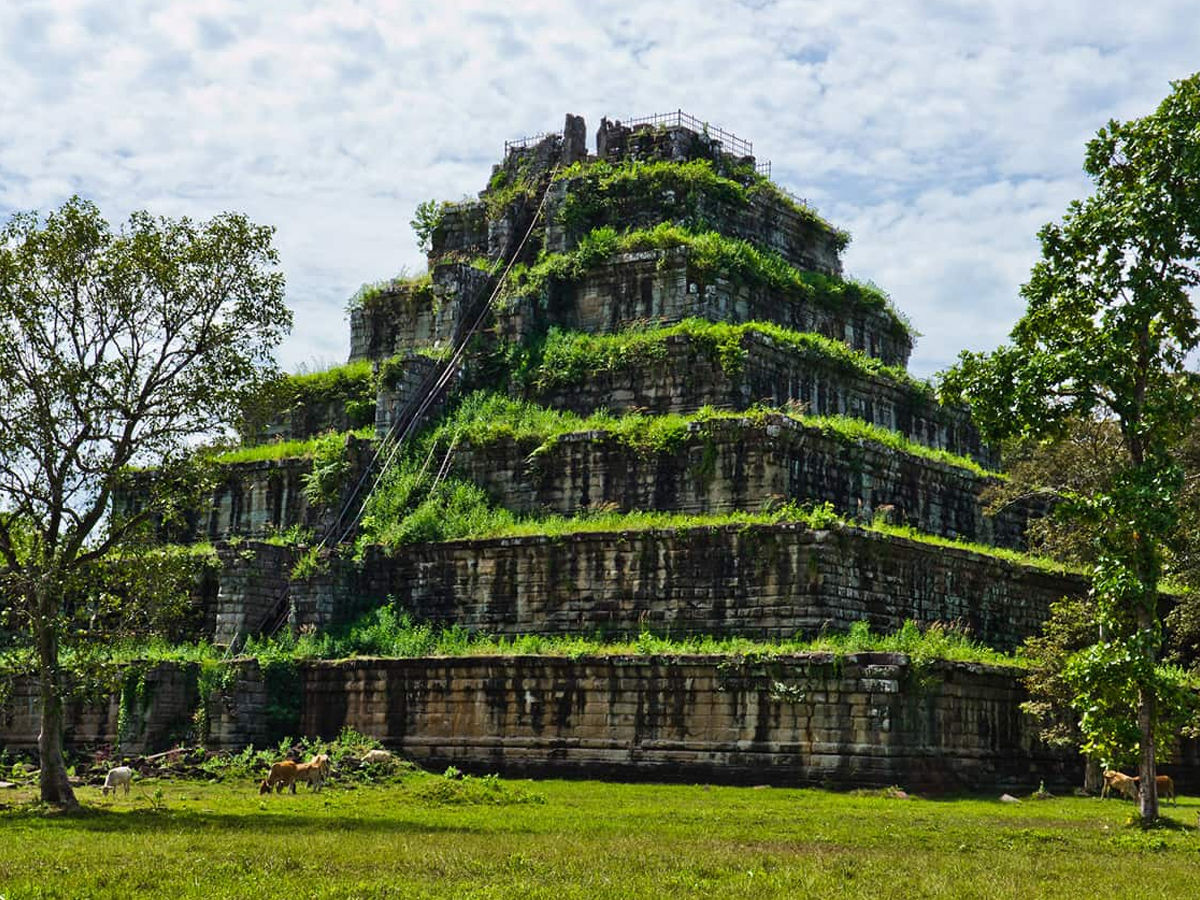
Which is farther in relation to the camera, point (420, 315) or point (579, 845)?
point (420, 315)

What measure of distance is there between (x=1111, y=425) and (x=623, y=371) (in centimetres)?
1391

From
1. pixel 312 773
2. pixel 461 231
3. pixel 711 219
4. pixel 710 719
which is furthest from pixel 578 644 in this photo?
pixel 461 231

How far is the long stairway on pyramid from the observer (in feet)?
107

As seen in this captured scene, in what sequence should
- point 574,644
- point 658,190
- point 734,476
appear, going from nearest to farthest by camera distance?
point 574,644
point 734,476
point 658,190

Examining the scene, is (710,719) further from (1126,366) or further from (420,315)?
(420,315)

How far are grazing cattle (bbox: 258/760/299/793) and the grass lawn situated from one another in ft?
1.36

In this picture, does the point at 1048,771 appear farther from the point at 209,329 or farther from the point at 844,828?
the point at 209,329

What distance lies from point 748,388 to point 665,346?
2.51 metres

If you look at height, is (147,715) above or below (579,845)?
above

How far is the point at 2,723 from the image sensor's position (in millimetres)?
40625

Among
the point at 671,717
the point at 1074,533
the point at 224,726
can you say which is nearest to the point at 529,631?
the point at 671,717

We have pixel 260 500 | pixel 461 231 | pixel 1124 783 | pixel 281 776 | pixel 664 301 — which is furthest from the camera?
pixel 461 231

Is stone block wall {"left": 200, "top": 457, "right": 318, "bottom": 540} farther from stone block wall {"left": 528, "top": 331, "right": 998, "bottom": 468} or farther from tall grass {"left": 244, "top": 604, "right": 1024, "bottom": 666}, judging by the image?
stone block wall {"left": 528, "top": 331, "right": 998, "bottom": 468}

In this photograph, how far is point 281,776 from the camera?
30469 millimetres
